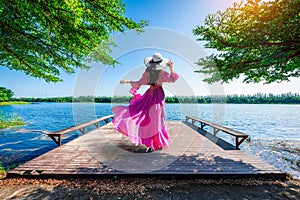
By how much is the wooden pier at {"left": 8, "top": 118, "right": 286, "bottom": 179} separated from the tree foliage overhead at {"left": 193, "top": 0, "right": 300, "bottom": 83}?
223 cm

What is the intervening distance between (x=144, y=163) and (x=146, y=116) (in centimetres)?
133

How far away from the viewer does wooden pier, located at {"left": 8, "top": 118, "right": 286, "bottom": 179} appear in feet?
10.5

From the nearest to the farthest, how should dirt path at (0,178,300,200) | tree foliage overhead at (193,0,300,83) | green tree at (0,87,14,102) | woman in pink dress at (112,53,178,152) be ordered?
dirt path at (0,178,300,200) < tree foliage overhead at (193,0,300,83) < woman in pink dress at (112,53,178,152) < green tree at (0,87,14,102)

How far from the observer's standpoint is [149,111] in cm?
460

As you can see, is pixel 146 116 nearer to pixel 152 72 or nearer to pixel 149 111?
pixel 149 111

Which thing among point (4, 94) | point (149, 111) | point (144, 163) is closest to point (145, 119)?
point (149, 111)

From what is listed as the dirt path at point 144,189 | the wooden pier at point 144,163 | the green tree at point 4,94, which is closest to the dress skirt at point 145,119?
the wooden pier at point 144,163

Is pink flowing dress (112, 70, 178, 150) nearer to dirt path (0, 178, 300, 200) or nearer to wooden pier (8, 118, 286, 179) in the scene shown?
wooden pier (8, 118, 286, 179)

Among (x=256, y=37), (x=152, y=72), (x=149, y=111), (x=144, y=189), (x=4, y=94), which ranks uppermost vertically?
(x=256, y=37)

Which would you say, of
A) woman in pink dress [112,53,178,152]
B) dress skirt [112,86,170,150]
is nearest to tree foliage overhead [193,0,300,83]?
woman in pink dress [112,53,178,152]

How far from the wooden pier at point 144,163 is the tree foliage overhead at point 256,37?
7.31 feet

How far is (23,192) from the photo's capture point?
8.93ft

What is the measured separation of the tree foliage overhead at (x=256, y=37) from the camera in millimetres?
3127

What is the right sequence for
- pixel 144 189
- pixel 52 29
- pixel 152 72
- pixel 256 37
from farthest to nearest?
pixel 152 72, pixel 52 29, pixel 256 37, pixel 144 189
